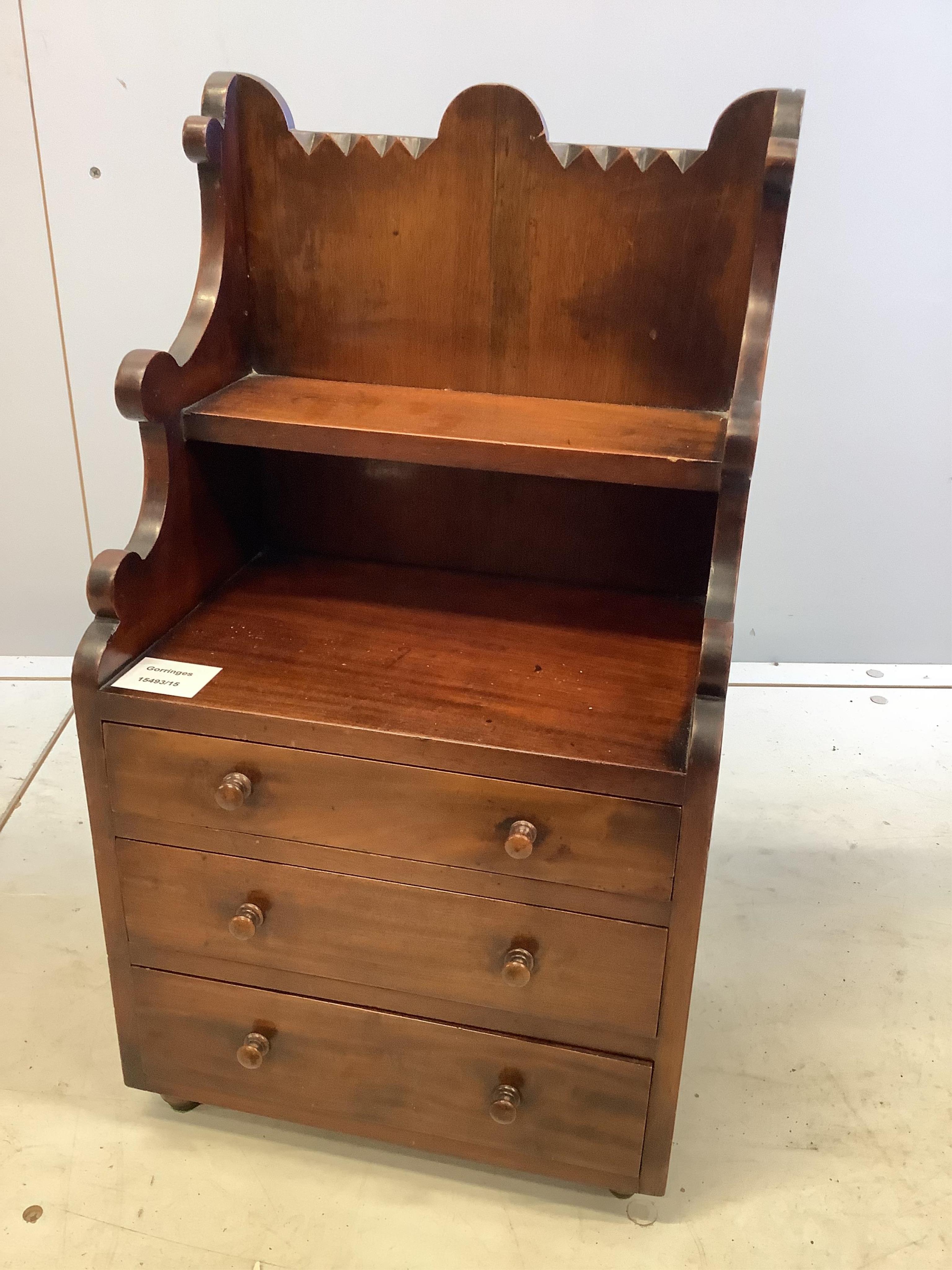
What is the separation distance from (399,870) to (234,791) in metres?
0.22

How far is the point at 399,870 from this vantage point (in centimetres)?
129

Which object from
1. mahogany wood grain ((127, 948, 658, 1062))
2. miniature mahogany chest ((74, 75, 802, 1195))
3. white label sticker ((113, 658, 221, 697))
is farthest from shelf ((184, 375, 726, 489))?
mahogany wood grain ((127, 948, 658, 1062))

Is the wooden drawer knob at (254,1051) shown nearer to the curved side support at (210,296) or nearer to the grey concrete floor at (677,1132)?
the grey concrete floor at (677,1132)

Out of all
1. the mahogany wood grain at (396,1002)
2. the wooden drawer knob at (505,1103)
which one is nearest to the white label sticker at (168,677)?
the mahogany wood grain at (396,1002)

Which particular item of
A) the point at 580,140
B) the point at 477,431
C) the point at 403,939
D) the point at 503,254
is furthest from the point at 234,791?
the point at 580,140

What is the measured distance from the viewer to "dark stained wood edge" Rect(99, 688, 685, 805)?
1166 millimetres

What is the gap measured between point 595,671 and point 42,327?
1627 millimetres

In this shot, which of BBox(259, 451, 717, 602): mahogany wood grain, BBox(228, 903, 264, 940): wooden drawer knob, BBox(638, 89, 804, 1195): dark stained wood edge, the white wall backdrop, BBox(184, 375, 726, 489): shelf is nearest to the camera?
BBox(638, 89, 804, 1195): dark stained wood edge

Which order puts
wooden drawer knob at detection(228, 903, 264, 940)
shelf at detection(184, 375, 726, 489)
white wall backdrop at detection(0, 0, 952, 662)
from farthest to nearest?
white wall backdrop at detection(0, 0, 952, 662) < wooden drawer knob at detection(228, 903, 264, 940) < shelf at detection(184, 375, 726, 489)

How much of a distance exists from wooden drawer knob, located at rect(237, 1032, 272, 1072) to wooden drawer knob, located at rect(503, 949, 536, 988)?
375mm

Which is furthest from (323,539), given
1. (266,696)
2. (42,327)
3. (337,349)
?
(42,327)

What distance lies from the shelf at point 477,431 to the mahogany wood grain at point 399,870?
0.47 metres

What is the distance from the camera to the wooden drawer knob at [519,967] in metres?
1.28

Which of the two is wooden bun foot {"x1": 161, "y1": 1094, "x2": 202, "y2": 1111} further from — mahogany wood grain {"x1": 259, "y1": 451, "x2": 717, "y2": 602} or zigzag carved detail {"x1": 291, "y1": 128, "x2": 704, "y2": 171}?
zigzag carved detail {"x1": 291, "y1": 128, "x2": 704, "y2": 171}
